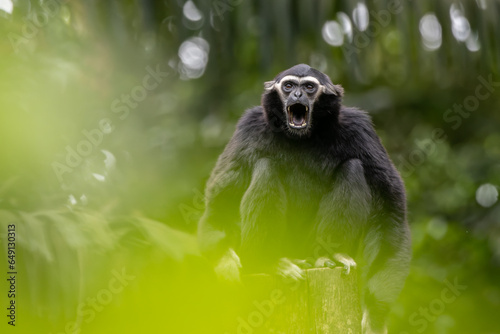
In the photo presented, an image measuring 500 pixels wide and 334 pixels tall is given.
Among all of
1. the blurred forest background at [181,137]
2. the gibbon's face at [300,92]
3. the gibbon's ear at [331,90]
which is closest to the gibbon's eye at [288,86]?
the gibbon's face at [300,92]

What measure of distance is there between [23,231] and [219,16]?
3737mm

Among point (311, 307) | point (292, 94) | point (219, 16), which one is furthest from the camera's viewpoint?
point (219, 16)

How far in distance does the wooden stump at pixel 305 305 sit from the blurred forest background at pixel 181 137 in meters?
0.24

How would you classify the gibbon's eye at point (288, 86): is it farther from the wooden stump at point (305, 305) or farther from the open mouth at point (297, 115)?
the wooden stump at point (305, 305)

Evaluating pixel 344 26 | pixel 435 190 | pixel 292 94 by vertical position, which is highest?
pixel 344 26

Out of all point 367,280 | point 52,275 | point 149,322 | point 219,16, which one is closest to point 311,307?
point 367,280

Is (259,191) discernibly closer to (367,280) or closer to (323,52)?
(367,280)

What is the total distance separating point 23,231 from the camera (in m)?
3.31

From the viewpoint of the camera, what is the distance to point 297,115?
4562mm

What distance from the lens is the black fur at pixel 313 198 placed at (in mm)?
4031

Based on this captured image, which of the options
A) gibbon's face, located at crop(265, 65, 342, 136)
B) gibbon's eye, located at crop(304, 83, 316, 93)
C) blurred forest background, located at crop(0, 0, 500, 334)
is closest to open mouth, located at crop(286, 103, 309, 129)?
gibbon's face, located at crop(265, 65, 342, 136)

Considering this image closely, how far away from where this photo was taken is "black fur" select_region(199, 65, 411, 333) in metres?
4.03

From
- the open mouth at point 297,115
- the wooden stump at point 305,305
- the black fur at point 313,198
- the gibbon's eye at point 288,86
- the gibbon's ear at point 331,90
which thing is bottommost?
the wooden stump at point 305,305

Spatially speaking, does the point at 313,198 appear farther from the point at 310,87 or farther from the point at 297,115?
the point at 310,87
